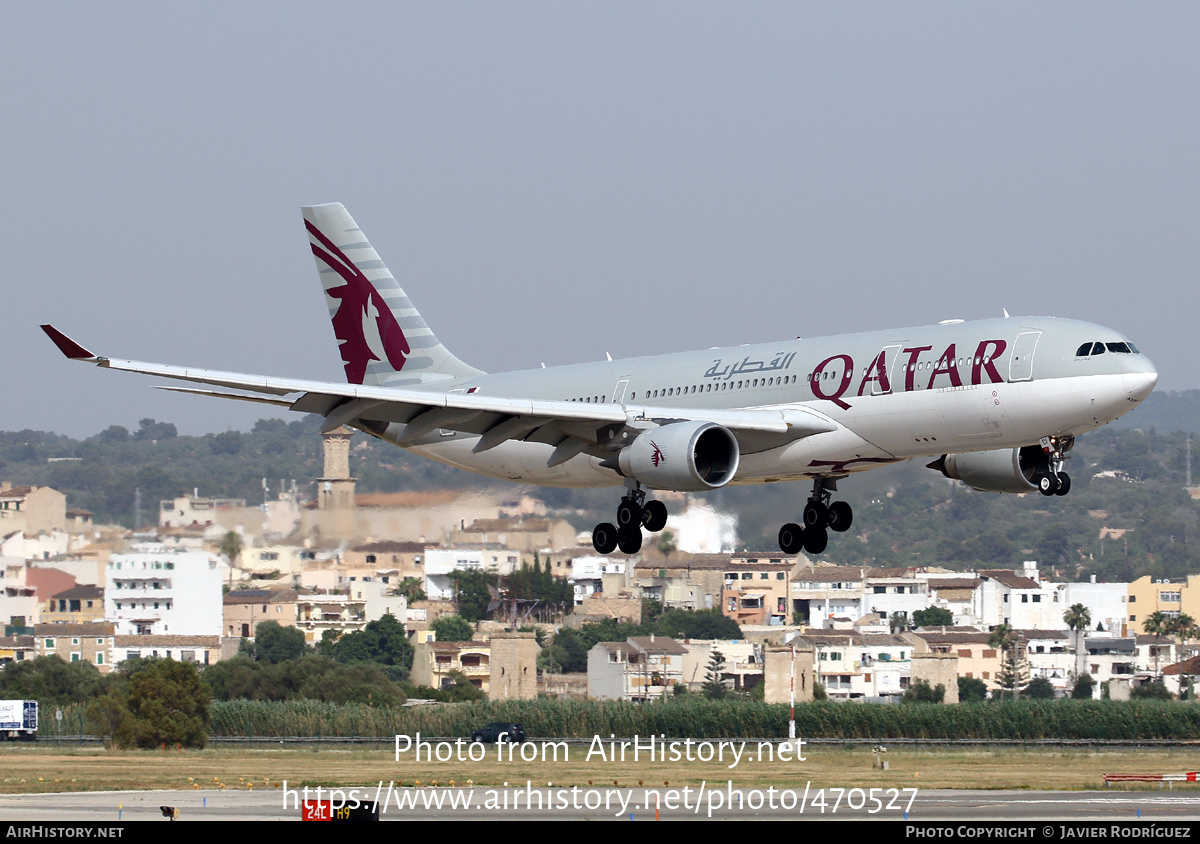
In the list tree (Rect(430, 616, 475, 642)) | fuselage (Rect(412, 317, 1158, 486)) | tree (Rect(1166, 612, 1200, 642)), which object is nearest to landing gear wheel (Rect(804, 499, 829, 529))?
fuselage (Rect(412, 317, 1158, 486))

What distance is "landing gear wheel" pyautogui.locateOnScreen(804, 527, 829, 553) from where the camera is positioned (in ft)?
148

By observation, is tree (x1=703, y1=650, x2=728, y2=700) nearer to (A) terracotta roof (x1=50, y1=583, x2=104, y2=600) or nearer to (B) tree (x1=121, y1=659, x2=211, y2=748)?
(B) tree (x1=121, y1=659, x2=211, y2=748)

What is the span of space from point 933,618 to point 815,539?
118 m

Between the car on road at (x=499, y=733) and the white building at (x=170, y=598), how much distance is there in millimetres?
28179

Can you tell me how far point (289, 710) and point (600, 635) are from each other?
4454cm

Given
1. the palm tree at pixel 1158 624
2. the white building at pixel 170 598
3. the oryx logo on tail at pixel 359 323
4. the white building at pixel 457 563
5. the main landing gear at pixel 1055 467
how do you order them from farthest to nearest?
1. the palm tree at pixel 1158 624
2. the white building at pixel 170 598
3. the white building at pixel 457 563
4. the oryx logo on tail at pixel 359 323
5. the main landing gear at pixel 1055 467

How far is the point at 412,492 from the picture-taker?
58.1 m

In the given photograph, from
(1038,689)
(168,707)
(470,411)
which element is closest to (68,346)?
(470,411)

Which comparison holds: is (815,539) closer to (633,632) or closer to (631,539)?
(631,539)

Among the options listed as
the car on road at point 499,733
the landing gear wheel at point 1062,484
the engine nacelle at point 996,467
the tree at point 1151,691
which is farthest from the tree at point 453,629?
the landing gear wheel at point 1062,484

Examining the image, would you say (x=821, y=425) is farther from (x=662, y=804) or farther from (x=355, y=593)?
(x=355, y=593)

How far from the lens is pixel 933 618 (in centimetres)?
15925

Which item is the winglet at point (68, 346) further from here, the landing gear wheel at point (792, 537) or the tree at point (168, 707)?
the tree at point (168, 707)

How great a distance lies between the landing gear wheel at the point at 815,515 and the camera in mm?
45000
